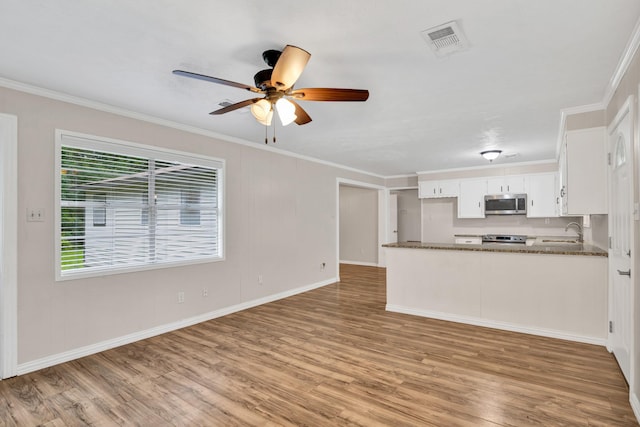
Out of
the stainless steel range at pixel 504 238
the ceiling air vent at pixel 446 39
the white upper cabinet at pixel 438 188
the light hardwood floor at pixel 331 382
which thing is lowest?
the light hardwood floor at pixel 331 382

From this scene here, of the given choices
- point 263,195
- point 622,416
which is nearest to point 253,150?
point 263,195

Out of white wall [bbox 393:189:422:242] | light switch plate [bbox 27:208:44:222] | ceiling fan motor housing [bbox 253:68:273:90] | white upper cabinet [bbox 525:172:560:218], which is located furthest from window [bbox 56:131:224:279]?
white wall [bbox 393:189:422:242]

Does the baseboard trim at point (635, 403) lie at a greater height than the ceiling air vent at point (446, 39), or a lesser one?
lesser

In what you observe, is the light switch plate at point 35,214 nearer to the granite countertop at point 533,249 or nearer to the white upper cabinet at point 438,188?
the granite countertop at point 533,249

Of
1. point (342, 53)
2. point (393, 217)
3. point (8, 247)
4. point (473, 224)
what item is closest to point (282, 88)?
point (342, 53)

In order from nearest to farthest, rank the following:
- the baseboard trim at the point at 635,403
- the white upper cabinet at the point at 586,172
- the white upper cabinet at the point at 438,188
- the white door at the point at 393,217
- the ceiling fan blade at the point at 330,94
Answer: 1. the baseboard trim at the point at 635,403
2. the ceiling fan blade at the point at 330,94
3. the white upper cabinet at the point at 586,172
4. the white upper cabinet at the point at 438,188
5. the white door at the point at 393,217

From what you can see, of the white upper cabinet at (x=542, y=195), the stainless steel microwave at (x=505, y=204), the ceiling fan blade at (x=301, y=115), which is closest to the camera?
the ceiling fan blade at (x=301, y=115)

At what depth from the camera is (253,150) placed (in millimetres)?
4918

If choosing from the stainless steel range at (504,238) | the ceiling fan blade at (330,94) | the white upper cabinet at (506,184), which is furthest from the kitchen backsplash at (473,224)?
the ceiling fan blade at (330,94)

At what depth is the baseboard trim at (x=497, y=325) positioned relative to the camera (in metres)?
3.44

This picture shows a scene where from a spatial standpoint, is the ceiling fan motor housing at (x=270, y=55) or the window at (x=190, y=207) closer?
the ceiling fan motor housing at (x=270, y=55)

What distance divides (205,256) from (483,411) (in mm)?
3380

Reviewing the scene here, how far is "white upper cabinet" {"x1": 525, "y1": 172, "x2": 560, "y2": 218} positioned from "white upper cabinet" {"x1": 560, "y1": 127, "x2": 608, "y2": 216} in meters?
Result: 3.58

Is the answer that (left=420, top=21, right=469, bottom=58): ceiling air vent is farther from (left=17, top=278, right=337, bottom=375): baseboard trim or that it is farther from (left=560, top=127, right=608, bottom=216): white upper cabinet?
(left=17, top=278, right=337, bottom=375): baseboard trim
